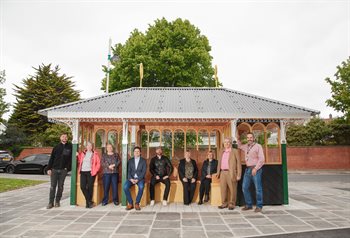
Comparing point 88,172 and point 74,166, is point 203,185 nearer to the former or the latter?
point 88,172

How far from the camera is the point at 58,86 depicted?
32.1 metres

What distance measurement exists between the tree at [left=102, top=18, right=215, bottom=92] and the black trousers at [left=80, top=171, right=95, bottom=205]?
11.5 meters

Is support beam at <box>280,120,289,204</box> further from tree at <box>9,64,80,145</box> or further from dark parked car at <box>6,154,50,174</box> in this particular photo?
tree at <box>9,64,80,145</box>

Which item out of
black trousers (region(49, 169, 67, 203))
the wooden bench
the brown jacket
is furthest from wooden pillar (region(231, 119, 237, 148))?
black trousers (region(49, 169, 67, 203))

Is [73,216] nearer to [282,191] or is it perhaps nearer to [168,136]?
[168,136]

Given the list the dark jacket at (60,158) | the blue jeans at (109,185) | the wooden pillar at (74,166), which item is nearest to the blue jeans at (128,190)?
the blue jeans at (109,185)

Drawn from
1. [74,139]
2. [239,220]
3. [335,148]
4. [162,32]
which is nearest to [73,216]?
[74,139]

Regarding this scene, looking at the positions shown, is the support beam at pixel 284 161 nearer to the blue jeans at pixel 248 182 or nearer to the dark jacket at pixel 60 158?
the blue jeans at pixel 248 182

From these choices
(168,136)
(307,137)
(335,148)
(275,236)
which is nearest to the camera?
(275,236)

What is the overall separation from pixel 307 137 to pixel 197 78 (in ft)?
40.2

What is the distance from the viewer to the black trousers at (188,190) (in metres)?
7.80

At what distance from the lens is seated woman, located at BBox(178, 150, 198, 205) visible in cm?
785

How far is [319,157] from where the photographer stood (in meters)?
22.1

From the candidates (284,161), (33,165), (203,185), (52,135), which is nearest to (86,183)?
(203,185)
